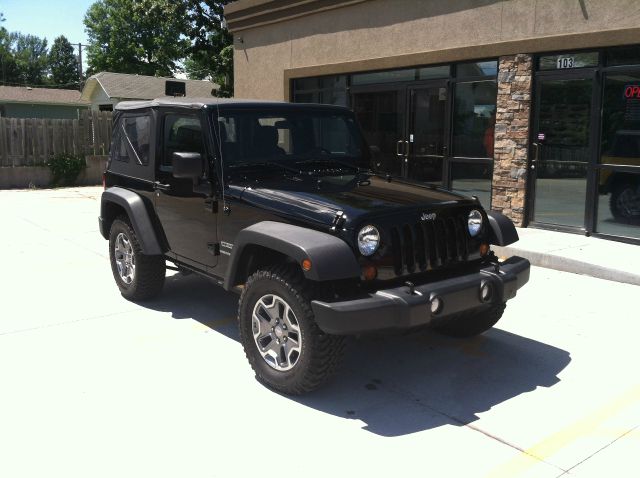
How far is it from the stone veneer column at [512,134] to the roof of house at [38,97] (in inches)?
1463

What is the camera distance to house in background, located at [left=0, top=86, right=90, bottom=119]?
1590 inches

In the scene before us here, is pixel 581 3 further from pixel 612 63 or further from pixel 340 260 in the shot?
pixel 340 260

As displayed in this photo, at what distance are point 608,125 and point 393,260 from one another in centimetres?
617

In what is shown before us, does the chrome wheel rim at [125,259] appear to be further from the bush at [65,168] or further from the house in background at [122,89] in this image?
the house in background at [122,89]

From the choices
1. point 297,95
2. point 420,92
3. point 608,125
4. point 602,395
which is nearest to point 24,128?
point 297,95

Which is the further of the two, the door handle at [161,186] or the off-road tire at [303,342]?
the door handle at [161,186]

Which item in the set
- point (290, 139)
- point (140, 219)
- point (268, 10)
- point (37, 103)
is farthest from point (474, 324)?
point (37, 103)

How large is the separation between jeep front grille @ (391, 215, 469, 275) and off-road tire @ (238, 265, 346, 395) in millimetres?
603

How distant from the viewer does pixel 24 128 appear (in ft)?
57.1

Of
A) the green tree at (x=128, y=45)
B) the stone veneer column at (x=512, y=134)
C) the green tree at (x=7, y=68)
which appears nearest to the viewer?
the stone veneer column at (x=512, y=134)

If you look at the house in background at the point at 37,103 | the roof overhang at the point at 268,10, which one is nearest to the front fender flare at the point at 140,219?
the roof overhang at the point at 268,10

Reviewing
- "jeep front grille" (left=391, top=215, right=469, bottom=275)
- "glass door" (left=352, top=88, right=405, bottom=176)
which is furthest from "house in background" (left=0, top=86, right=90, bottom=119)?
"jeep front grille" (left=391, top=215, right=469, bottom=275)

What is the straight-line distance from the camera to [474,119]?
10750mm

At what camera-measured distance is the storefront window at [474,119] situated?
412 inches
